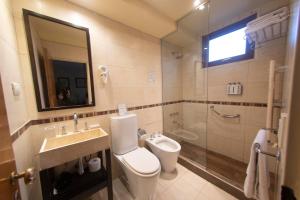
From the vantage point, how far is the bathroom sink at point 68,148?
938mm

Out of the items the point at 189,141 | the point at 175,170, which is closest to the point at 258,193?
the point at 175,170

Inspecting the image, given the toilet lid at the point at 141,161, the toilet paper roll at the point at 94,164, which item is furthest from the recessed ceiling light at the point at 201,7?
the toilet paper roll at the point at 94,164

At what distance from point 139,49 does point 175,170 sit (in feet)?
6.65

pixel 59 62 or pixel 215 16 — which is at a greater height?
pixel 215 16

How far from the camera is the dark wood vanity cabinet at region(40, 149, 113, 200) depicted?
3.23 ft

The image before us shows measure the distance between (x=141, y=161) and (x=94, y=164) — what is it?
539 mm

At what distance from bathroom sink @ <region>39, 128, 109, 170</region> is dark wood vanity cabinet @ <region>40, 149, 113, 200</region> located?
114mm

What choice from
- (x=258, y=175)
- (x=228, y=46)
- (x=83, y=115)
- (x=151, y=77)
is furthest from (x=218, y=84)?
(x=83, y=115)

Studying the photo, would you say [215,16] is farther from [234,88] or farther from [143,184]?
[143,184]

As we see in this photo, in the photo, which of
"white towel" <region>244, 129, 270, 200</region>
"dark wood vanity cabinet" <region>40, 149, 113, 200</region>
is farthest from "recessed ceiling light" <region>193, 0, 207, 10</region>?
"dark wood vanity cabinet" <region>40, 149, 113, 200</region>

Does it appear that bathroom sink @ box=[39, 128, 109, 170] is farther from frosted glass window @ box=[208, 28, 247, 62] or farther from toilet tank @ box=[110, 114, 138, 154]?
frosted glass window @ box=[208, 28, 247, 62]

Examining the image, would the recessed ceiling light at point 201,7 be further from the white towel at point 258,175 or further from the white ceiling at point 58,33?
the white towel at point 258,175

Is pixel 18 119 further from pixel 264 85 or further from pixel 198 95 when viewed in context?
pixel 264 85

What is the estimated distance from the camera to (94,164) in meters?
1.37
